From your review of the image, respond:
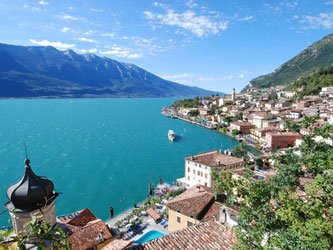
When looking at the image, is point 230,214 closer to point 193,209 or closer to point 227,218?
point 227,218

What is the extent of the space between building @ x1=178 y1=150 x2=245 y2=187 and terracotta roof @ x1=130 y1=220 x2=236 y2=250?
890 inches

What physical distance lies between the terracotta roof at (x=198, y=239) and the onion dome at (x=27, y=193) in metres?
3.33

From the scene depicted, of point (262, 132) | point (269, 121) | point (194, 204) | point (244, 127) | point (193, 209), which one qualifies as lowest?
point (262, 132)

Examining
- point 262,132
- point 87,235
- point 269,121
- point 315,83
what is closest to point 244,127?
point 269,121

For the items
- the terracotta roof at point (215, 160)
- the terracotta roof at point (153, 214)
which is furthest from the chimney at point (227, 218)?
the terracotta roof at point (215, 160)

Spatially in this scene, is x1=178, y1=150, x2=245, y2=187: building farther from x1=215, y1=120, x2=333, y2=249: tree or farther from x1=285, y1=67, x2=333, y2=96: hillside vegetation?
x1=285, y1=67, x2=333, y2=96: hillside vegetation

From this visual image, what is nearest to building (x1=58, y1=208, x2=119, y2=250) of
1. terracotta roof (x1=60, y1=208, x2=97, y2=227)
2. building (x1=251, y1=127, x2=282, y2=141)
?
terracotta roof (x1=60, y1=208, x2=97, y2=227)

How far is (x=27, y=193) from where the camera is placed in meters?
5.32

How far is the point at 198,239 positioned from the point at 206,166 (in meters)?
24.4

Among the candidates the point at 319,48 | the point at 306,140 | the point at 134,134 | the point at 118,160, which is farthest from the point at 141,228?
the point at 319,48

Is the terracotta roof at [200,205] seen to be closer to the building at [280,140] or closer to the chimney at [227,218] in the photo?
the chimney at [227,218]

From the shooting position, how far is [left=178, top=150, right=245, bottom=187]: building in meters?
31.0

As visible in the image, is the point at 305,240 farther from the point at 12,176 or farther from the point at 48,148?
the point at 48,148

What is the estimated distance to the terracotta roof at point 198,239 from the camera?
7.23m
